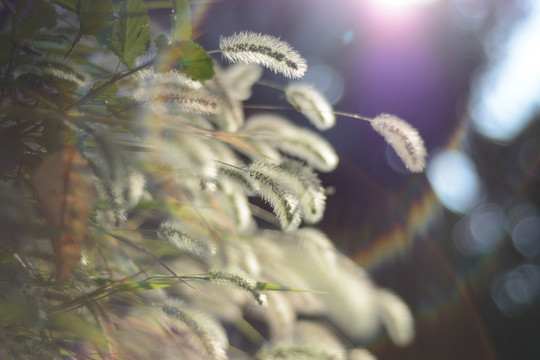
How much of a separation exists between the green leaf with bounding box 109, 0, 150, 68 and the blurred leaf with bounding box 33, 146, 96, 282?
8.4 inches

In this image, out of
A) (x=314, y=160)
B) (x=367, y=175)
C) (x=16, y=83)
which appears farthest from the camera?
(x=367, y=175)

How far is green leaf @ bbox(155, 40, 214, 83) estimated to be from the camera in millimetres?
596

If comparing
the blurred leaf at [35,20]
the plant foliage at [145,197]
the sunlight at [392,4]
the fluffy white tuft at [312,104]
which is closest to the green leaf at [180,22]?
the plant foliage at [145,197]

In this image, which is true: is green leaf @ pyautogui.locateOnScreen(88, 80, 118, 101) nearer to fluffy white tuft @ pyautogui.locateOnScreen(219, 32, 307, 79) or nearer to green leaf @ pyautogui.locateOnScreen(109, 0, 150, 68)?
green leaf @ pyautogui.locateOnScreen(109, 0, 150, 68)

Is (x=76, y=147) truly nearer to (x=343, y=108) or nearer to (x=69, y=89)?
(x=69, y=89)

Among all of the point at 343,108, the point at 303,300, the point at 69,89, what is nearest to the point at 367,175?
the point at 343,108

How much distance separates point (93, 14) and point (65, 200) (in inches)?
12.3

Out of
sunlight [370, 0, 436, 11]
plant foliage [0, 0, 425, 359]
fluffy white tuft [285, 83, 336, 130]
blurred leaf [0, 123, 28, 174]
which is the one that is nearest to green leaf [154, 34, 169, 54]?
plant foliage [0, 0, 425, 359]

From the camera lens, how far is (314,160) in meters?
0.89

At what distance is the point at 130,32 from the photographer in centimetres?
62

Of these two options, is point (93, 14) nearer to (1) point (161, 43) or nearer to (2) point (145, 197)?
(1) point (161, 43)

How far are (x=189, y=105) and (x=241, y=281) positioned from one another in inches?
11.0

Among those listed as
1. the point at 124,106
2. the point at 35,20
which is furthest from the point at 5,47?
the point at 124,106

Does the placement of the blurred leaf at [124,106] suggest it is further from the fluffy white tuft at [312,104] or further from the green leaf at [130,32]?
the fluffy white tuft at [312,104]
